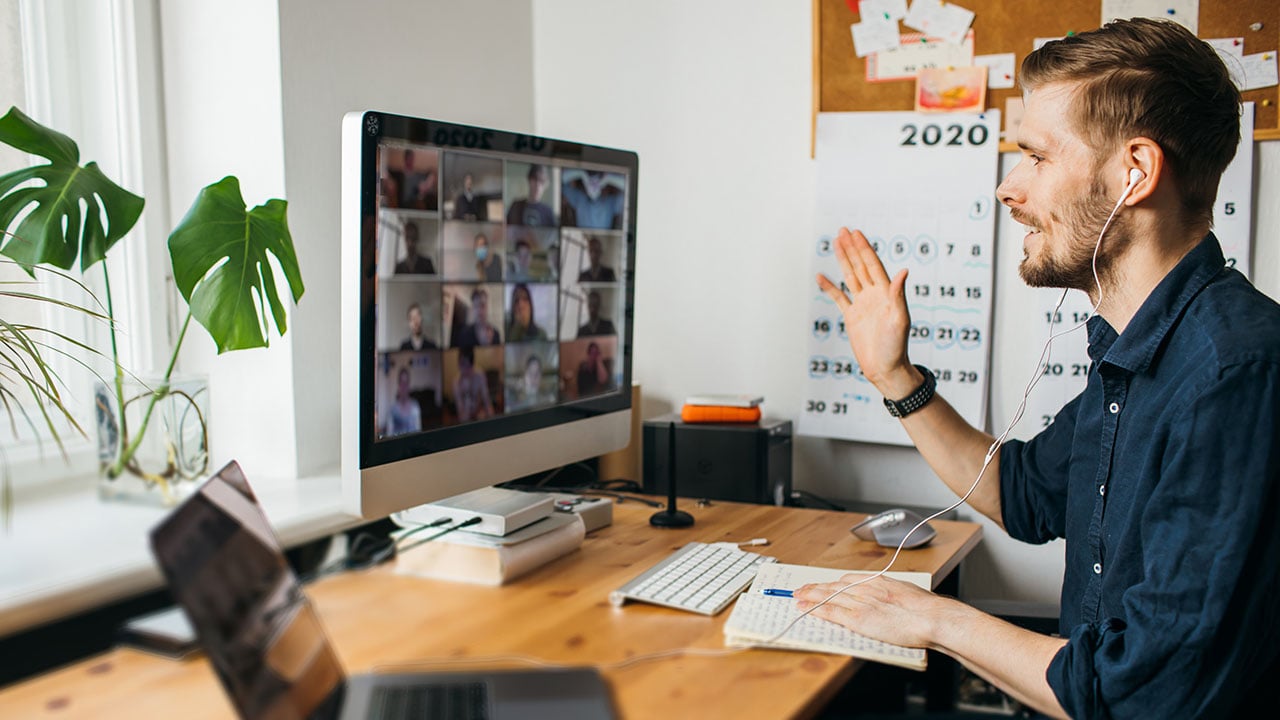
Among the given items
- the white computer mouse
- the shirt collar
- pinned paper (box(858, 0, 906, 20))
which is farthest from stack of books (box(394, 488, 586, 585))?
pinned paper (box(858, 0, 906, 20))

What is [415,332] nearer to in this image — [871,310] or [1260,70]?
[871,310]

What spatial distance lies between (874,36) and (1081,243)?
0.90 m

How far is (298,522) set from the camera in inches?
54.2

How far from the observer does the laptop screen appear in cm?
75

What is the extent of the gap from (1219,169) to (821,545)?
74 cm

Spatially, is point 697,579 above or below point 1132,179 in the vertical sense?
below

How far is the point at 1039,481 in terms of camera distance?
151cm

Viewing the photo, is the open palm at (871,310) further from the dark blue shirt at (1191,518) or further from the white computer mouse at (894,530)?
the dark blue shirt at (1191,518)

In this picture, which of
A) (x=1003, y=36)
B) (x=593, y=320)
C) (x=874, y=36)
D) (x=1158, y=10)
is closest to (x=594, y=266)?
(x=593, y=320)

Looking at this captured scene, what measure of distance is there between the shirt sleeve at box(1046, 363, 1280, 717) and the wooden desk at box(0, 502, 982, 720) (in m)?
0.27

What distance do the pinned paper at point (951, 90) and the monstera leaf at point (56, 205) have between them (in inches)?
56.4

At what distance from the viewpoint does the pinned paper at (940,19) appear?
6.39 feet

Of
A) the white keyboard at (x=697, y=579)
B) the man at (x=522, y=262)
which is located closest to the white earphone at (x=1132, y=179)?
the white keyboard at (x=697, y=579)

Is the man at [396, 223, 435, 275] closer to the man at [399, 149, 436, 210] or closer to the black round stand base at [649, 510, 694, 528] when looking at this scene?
the man at [399, 149, 436, 210]
